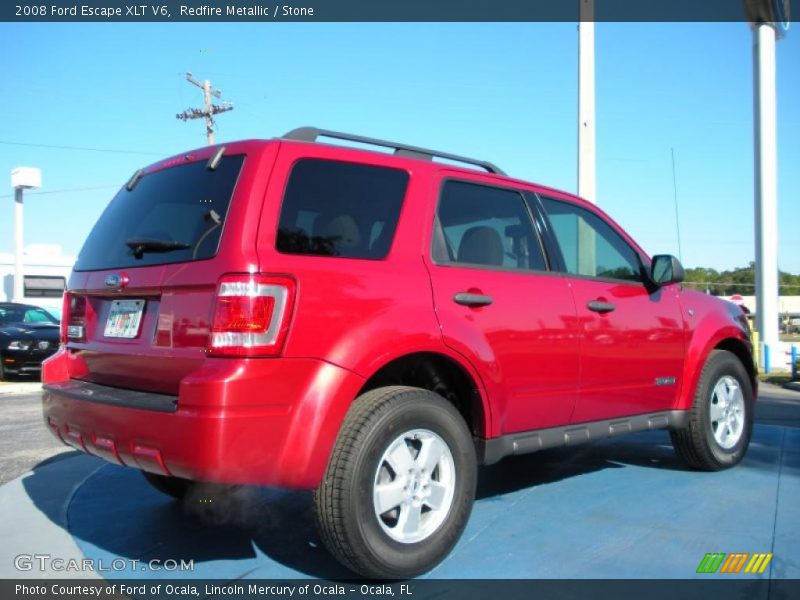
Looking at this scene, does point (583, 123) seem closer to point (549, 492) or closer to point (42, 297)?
point (549, 492)

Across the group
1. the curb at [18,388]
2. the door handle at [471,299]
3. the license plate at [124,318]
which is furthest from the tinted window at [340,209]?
the curb at [18,388]

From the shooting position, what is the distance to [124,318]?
10.9 feet

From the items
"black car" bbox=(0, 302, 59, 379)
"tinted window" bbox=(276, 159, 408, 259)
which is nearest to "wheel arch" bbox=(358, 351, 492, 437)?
"tinted window" bbox=(276, 159, 408, 259)

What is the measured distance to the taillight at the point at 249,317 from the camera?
108 inches

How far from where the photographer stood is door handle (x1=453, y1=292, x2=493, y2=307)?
11.1 ft

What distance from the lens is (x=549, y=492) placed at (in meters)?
4.40

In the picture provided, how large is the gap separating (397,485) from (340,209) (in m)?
1.23

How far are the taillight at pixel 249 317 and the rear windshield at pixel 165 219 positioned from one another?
9.4 inches

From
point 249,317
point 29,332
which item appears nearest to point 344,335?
point 249,317

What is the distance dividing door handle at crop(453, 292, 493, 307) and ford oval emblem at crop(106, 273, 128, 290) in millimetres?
1528

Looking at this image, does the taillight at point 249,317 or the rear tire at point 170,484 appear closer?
the taillight at point 249,317

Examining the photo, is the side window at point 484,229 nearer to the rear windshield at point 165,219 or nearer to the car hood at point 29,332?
the rear windshield at point 165,219

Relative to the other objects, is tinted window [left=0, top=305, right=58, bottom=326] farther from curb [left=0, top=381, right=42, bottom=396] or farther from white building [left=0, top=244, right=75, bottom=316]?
white building [left=0, top=244, right=75, bottom=316]

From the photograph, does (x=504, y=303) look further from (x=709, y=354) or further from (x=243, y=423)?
(x=709, y=354)
